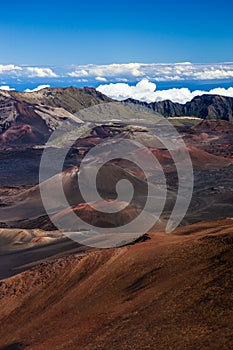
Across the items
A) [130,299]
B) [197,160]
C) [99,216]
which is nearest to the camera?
[130,299]

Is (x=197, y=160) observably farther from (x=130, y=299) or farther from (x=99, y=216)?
(x=130, y=299)

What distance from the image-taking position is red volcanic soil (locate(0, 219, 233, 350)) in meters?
23.6

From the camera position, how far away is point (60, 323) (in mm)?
29062

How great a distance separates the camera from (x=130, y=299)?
28.6 metres

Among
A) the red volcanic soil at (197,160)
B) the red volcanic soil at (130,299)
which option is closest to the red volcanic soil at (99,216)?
the red volcanic soil at (130,299)

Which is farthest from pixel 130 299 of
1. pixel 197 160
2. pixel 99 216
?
pixel 197 160

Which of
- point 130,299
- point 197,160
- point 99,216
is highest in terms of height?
point 130,299

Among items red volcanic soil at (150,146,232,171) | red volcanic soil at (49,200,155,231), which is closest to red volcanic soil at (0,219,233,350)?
red volcanic soil at (49,200,155,231)

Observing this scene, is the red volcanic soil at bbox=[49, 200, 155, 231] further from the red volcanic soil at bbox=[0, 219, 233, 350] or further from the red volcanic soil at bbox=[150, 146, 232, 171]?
the red volcanic soil at bbox=[150, 146, 232, 171]

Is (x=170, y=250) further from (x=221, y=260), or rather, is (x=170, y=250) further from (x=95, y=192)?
(x=95, y=192)

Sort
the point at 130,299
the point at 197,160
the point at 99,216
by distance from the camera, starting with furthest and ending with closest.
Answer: the point at 197,160 < the point at 99,216 < the point at 130,299

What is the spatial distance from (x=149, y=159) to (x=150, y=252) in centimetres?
10567

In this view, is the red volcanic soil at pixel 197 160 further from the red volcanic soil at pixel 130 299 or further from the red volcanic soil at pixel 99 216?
the red volcanic soil at pixel 130 299

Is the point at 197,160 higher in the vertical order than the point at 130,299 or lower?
lower
